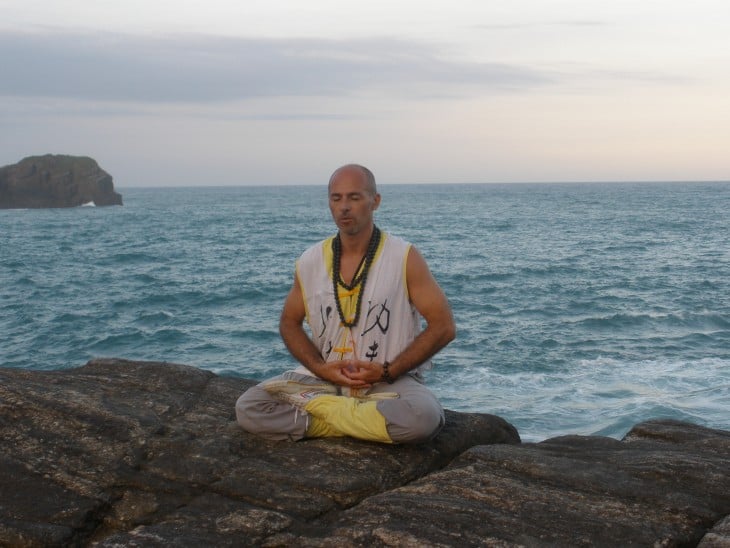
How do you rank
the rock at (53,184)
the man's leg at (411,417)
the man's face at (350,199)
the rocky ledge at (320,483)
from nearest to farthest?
the rocky ledge at (320,483)
the man's leg at (411,417)
the man's face at (350,199)
the rock at (53,184)

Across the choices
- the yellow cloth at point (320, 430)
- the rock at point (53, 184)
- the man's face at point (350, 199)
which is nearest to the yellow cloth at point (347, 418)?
the yellow cloth at point (320, 430)

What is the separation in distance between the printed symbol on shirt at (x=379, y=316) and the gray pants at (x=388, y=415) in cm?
42

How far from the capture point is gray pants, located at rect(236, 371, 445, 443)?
556cm

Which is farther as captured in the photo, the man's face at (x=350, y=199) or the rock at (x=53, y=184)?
the rock at (x=53, y=184)

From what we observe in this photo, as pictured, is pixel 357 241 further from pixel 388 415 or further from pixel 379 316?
pixel 388 415

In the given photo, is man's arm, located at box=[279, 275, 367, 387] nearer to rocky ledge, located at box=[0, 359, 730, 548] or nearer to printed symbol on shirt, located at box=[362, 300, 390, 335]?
printed symbol on shirt, located at box=[362, 300, 390, 335]

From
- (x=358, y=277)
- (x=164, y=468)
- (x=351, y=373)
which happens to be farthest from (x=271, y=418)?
(x=358, y=277)

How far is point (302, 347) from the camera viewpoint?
6.24 metres

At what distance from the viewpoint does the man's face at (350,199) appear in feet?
19.2

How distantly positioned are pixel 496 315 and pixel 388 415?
64.1ft

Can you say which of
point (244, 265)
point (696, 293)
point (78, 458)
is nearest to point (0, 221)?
point (244, 265)

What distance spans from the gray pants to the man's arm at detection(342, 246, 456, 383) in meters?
0.16

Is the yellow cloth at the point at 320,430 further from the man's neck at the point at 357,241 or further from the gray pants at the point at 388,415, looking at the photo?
the man's neck at the point at 357,241

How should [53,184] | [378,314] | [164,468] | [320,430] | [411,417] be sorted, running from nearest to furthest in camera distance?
[164,468]
[411,417]
[320,430]
[378,314]
[53,184]
